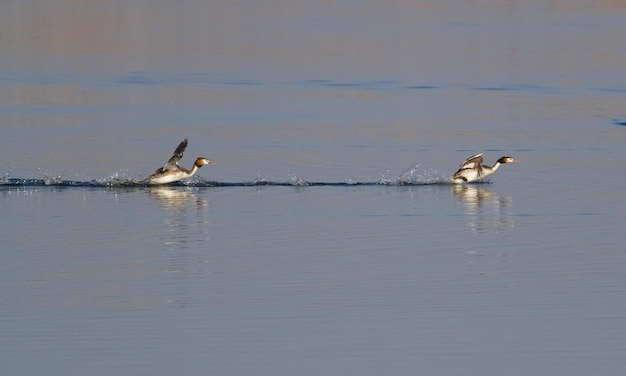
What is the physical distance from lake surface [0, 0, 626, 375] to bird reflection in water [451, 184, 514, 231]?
0.19 ft

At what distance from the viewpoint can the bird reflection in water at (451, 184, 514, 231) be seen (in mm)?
17578

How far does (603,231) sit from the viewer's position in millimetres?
16844

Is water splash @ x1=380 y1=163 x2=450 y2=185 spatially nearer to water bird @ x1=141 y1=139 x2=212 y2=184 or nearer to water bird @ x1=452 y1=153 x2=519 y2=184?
water bird @ x1=452 y1=153 x2=519 y2=184

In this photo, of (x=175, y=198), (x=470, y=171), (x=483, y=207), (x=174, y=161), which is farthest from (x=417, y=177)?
(x=175, y=198)

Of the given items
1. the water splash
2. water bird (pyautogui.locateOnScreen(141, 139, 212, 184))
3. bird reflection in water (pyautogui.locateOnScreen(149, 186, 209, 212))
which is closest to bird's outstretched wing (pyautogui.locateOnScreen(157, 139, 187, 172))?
water bird (pyautogui.locateOnScreen(141, 139, 212, 184))

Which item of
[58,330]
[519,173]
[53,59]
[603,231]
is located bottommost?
[58,330]

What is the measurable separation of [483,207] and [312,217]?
2367 millimetres

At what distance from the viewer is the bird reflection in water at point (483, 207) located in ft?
57.7

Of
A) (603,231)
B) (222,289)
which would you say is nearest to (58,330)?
(222,289)

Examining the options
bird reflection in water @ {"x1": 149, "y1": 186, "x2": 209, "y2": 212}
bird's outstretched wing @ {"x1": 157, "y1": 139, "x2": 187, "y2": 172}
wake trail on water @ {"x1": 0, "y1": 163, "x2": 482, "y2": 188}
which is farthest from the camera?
bird's outstretched wing @ {"x1": 157, "y1": 139, "x2": 187, "y2": 172}

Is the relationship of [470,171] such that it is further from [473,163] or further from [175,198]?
[175,198]

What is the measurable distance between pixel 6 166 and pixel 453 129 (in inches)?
329

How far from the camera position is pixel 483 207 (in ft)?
62.8

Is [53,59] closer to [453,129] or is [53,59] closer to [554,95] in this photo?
[554,95]
